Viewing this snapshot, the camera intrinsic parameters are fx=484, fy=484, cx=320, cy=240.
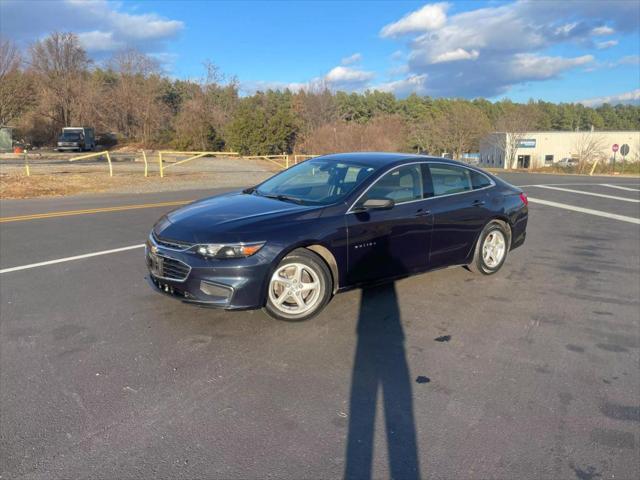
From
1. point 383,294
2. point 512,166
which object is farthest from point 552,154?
point 383,294

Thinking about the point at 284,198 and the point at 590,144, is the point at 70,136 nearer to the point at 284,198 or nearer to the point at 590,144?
the point at 284,198

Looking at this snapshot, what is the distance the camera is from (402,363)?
3.73m

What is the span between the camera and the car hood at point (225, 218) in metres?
4.15

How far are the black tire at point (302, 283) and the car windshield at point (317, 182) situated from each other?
0.67 m

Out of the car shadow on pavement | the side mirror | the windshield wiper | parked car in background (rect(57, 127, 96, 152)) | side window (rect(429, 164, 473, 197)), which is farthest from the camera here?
parked car in background (rect(57, 127, 96, 152))

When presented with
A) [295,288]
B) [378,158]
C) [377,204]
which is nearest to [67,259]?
[295,288]

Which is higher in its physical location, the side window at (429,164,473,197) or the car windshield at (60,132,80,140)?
the car windshield at (60,132,80,140)

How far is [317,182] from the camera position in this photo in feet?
17.8

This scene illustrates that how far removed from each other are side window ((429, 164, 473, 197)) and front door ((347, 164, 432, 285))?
0.23 m

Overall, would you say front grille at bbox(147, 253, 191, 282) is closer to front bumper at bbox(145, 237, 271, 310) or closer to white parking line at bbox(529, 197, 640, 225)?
front bumper at bbox(145, 237, 271, 310)

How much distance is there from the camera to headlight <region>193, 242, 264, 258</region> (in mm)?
4070

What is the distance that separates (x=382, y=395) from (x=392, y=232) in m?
2.02

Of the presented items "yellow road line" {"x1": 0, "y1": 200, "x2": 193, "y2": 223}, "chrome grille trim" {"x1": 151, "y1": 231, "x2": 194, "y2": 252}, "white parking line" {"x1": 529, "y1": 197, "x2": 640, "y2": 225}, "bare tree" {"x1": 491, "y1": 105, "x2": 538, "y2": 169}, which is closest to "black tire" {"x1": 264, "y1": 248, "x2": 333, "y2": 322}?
"chrome grille trim" {"x1": 151, "y1": 231, "x2": 194, "y2": 252}

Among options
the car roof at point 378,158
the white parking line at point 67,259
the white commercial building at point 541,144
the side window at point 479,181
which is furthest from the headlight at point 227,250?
the white commercial building at point 541,144
